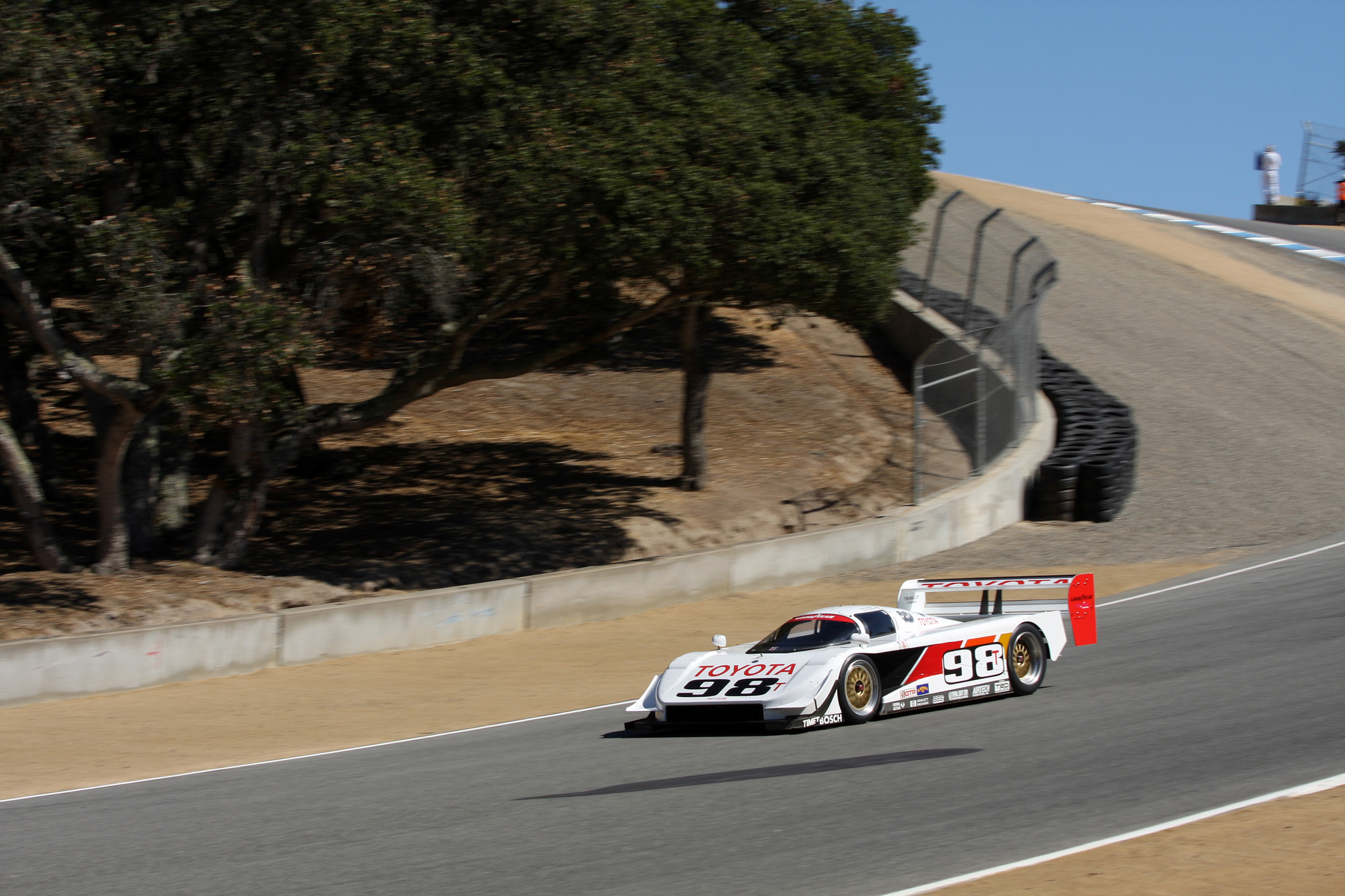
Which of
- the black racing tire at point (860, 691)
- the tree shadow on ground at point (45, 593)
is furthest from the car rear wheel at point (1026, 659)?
the tree shadow on ground at point (45, 593)

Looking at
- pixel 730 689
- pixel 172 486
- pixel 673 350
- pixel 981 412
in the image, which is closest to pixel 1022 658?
pixel 730 689

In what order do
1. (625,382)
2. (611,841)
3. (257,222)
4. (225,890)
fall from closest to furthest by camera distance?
(225,890) → (611,841) → (257,222) → (625,382)

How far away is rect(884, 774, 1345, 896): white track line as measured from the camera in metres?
5.55

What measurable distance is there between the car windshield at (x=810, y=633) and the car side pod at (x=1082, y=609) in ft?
7.00

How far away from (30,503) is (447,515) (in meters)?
6.35

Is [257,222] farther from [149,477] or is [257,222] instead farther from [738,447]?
[738,447]

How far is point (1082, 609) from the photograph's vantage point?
35.4 ft

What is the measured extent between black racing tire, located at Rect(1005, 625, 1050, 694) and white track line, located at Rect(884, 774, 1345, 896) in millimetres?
3396

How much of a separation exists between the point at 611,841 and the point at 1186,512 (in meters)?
16.9

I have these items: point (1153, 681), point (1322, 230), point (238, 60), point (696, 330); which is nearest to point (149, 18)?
point (238, 60)

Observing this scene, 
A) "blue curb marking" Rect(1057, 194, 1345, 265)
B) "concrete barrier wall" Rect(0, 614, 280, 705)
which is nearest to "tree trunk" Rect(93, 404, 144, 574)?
"concrete barrier wall" Rect(0, 614, 280, 705)

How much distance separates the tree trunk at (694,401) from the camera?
20.5 meters

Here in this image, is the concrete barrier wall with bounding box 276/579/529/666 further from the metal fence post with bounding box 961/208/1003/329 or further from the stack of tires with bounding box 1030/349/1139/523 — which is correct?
the metal fence post with bounding box 961/208/1003/329

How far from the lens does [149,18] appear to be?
13664mm
